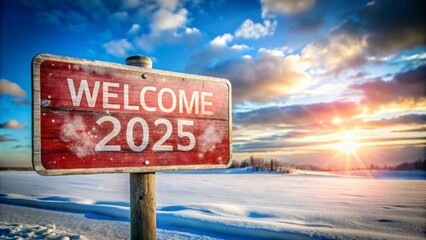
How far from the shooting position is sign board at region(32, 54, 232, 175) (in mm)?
1335

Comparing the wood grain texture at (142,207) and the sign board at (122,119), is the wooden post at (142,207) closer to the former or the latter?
the wood grain texture at (142,207)

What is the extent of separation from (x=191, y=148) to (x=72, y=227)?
3.30m

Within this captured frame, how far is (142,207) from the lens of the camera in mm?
1611

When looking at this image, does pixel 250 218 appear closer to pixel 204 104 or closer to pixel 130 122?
pixel 204 104

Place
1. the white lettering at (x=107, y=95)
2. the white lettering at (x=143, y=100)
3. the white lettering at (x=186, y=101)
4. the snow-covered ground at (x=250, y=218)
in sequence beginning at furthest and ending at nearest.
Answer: the snow-covered ground at (x=250, y=218) → the white lettering at (x=186, y=101) → the white lettering at (x=143, y=100) → the white lettering at (x=107, y=95)

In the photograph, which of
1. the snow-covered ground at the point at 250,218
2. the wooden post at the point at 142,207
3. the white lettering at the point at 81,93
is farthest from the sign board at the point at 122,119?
the snow-covered ground at the point at 250,218

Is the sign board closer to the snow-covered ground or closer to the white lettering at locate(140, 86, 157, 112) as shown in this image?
the white lettering at locate(140, 86, 157, 112)

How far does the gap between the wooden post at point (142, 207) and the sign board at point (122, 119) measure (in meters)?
0.13

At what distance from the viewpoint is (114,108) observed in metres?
1.49

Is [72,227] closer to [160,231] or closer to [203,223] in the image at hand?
[160,231]

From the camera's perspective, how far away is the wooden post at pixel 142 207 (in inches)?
A: 62.9

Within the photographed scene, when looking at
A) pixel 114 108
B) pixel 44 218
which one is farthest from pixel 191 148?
pixel 44 218

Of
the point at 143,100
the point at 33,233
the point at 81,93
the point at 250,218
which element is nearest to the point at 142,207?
the point at 143,100

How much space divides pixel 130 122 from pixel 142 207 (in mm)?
521
